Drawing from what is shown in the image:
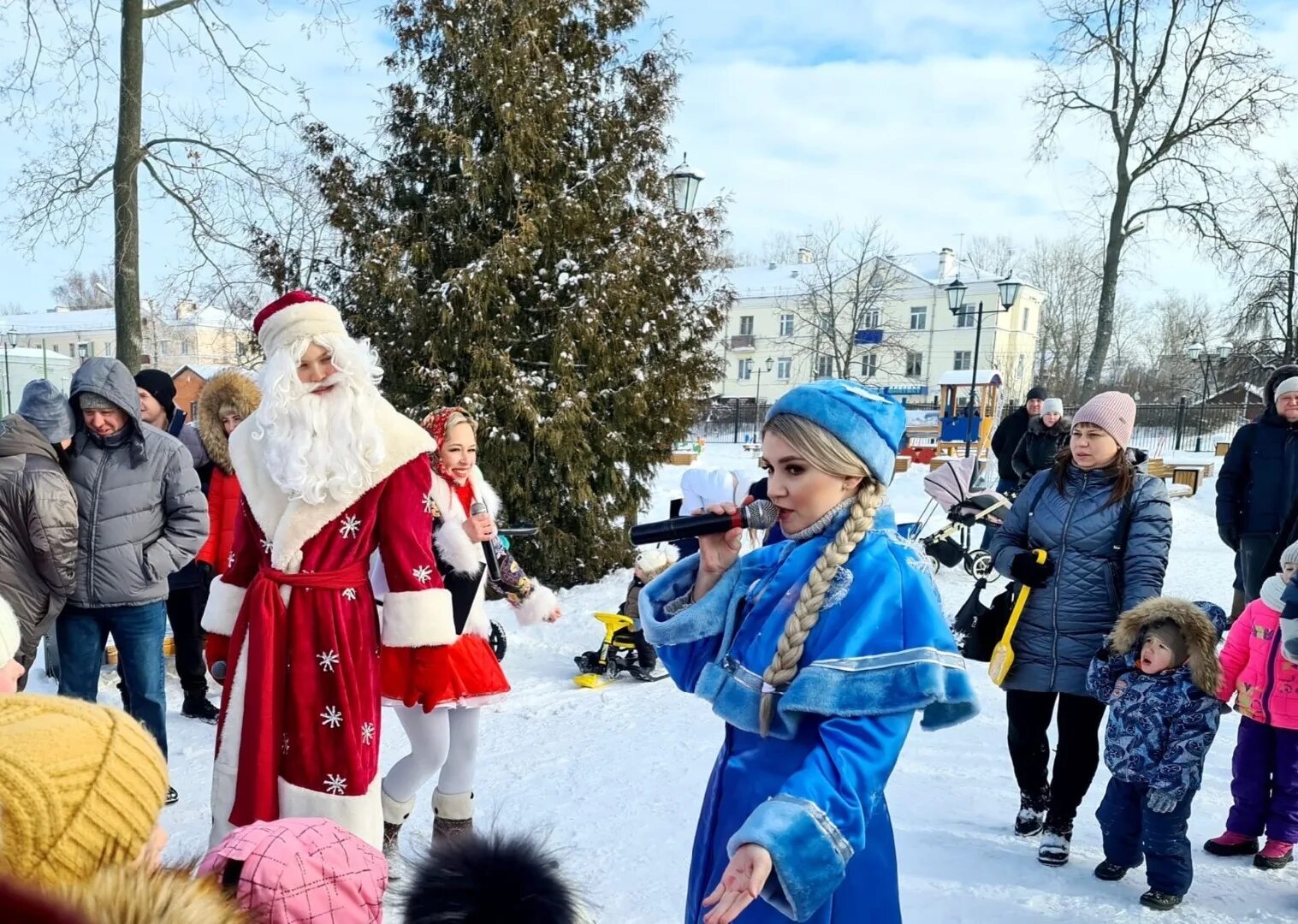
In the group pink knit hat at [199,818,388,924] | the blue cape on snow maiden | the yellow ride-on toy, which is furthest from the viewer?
the yellow ride-on toy

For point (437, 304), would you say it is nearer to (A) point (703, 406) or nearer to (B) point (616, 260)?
(B) point (616, 260)

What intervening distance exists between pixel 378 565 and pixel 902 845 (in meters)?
2.51

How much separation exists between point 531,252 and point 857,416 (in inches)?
287

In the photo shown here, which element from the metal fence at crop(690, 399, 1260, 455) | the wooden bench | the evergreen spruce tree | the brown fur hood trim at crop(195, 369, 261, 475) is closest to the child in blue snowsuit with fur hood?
the brown fur hood trim at crop(195, 369, 261, 475)

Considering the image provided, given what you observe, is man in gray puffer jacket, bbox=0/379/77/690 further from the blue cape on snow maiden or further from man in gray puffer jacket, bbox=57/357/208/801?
the blue cape on snow maiden

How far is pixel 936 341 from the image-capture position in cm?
5162

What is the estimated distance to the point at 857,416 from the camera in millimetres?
1741

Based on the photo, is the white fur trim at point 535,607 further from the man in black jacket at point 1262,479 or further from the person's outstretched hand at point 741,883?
the man in black jacket at point 1262,479

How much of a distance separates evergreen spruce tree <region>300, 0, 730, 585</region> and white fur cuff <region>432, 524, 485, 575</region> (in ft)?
16.2

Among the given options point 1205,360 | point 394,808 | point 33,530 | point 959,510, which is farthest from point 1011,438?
point 1205,360

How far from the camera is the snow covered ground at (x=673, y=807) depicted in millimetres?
3211

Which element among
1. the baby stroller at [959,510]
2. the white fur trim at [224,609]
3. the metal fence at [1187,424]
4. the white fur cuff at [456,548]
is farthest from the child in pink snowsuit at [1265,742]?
the metal fence at [1187,424]

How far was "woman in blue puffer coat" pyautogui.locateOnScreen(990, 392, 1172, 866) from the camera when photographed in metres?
3.47

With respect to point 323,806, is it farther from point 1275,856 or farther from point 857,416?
point 1275,856
